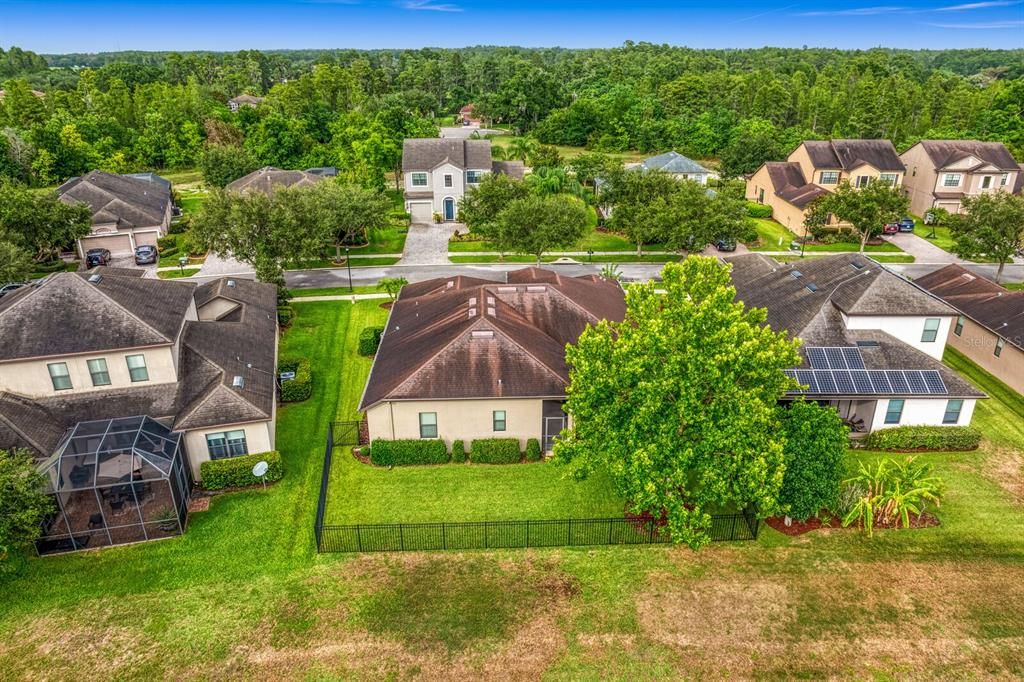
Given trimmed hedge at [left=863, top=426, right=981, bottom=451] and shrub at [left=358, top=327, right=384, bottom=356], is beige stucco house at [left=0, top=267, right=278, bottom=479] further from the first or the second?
trimmed hedge at [left=863, top=426, right=981, bottom=451]

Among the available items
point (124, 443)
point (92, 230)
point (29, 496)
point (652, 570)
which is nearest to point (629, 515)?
point (652, 570)

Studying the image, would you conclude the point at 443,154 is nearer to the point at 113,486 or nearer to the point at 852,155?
the point at 852,155

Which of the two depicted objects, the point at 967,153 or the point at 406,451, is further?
the point at 967,153

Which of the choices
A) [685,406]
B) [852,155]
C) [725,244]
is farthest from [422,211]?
[685,406]

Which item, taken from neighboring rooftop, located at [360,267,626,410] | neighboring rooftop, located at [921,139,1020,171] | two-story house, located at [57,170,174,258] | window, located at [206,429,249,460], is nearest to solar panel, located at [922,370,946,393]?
neighboring rooftop, located at [360,267,626,410]

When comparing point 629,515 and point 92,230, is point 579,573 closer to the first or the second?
point 629,515

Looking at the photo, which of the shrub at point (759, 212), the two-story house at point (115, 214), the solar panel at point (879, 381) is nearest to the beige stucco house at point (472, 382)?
the solar panel at point (879, 381)
